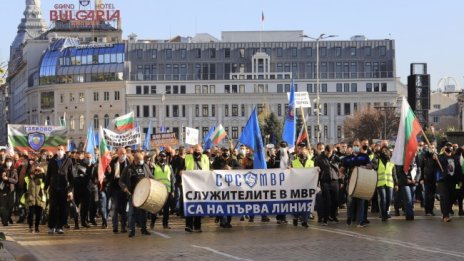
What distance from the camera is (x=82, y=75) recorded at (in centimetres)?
15175

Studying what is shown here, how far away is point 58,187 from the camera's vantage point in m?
22.8

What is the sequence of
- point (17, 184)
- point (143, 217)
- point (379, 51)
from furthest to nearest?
point (379, 51)
point (17, 184)
point (143, 217)

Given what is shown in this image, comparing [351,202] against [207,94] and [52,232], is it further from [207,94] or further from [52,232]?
[207,94]

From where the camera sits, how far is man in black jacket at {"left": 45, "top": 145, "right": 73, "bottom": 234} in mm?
22875

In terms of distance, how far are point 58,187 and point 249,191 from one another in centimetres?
380

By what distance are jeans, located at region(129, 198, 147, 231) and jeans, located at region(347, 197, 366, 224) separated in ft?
13.7

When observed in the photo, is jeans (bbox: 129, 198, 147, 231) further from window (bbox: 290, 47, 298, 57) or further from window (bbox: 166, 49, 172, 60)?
window (bbox: 290, 47, 298, 57)

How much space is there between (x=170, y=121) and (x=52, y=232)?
12721 centimetres

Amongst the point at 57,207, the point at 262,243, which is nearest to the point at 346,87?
the point at 57,207

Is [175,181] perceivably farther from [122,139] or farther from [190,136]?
[190,136]

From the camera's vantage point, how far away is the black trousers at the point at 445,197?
23.7 m

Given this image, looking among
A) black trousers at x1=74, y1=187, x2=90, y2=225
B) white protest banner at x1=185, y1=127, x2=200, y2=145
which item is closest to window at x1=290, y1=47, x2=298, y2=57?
white protest banner at x1=185, y1=127, x2=200, y2=145

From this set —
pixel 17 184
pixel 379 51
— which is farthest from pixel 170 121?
pixel 17 184

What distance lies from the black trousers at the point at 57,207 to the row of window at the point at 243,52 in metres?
125
